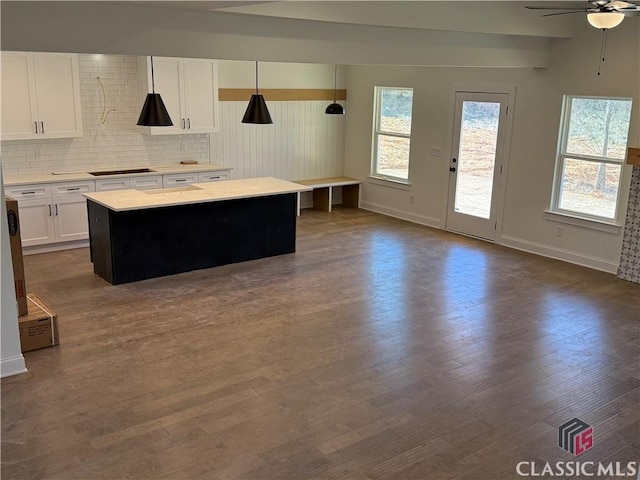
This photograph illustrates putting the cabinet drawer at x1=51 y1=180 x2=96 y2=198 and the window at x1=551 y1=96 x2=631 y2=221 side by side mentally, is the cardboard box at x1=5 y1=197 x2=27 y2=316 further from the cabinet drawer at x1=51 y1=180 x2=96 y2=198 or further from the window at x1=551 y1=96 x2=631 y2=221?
the window at x1=551 y1=96 x2=631 y2=221

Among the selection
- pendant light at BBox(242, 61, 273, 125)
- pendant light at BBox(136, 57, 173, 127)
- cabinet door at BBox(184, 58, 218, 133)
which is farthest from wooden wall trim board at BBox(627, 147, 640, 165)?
cabinet door at BBox(184, 58, 218, 133)

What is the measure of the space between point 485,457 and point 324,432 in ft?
3.06

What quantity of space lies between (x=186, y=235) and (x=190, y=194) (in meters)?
0.45

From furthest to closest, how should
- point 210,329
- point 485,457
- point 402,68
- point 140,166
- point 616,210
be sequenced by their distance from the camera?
point 402,68 < point 140,166 < point 616,210 < point 210,329 < point 485,457

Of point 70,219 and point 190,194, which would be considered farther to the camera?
point 70,219

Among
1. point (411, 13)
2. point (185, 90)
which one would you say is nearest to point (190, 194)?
point (185, 90)

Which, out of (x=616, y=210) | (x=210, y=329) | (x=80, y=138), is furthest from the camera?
(x=80, y=138)

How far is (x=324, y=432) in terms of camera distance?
3.76 meters

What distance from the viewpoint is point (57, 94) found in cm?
724

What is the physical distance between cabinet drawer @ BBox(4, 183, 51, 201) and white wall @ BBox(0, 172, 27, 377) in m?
3.01

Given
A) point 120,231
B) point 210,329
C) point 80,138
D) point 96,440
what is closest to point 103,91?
point 80,138

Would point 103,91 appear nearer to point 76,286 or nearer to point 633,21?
point 76,286

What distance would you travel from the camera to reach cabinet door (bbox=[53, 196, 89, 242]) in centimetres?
735

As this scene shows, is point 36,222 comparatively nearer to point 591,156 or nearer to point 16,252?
point 16,252
